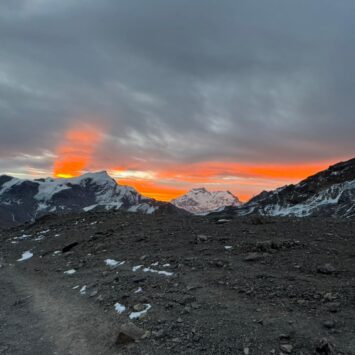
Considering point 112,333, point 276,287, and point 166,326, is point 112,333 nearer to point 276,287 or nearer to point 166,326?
point 166,326

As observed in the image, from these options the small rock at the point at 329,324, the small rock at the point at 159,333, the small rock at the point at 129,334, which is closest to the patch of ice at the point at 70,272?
the small rock at the point at 129,334

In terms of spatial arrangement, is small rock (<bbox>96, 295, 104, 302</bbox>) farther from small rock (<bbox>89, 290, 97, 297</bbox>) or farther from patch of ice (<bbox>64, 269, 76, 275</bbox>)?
patch of ice (<bbox>64, 269, 76, 275</bbox>)

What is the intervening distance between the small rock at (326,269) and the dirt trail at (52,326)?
764cm

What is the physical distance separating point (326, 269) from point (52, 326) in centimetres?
999

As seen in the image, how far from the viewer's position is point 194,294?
44.3ft

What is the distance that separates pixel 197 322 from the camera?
11.5 metres

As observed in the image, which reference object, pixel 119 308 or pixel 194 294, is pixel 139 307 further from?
pixel 194 294

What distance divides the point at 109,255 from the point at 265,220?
10.4 meters

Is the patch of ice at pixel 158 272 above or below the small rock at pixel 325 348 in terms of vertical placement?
above

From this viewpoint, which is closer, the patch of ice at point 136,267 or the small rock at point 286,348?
the small rock at point 286,348

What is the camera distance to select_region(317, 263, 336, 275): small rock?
14047 millimetres

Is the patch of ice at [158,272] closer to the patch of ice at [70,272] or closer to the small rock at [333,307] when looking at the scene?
the patch of ice at [70,272]

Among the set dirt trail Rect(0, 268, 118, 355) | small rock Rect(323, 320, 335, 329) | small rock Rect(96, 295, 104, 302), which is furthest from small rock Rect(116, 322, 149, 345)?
small rock Rect(323, 320, 335, 329)

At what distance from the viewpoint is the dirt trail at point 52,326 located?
11500 mm
